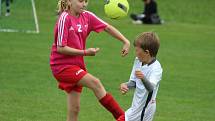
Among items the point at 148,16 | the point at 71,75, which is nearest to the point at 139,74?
the point at 71,75

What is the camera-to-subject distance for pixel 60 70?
7461 mm

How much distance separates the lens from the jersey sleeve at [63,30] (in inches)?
286

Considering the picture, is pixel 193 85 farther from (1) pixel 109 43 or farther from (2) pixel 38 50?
(1) pixel 109 43

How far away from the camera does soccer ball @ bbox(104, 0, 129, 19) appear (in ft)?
26.5

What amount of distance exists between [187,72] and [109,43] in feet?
18.2

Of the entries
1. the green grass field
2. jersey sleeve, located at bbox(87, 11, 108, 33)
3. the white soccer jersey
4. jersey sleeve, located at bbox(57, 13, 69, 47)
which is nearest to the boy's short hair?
the white soccer jersey

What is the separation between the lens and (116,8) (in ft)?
26.6

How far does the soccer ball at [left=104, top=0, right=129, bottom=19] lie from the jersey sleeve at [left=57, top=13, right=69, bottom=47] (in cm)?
92

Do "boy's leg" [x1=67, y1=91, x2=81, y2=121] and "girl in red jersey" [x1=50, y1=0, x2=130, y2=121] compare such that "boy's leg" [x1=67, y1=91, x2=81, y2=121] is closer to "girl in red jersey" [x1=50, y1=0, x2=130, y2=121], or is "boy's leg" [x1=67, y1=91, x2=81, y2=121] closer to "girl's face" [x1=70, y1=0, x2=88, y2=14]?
"girl in red jersey" [x1=50, y1=0, x2=130, y2=121]

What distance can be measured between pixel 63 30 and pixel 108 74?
22.4 feet

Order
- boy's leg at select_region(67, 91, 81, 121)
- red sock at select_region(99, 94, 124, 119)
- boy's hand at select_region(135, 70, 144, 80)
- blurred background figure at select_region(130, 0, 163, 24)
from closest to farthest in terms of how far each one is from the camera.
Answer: boy's hand at select_region(135, 70, 144, 80) < red sock at select_region(99, 94, 124, 119) < boy's leg at select_region(67, 91, 81, 121) < blurred background figure at select_region(130, 0, 163, 24)

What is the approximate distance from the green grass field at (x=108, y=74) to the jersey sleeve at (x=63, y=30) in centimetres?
219

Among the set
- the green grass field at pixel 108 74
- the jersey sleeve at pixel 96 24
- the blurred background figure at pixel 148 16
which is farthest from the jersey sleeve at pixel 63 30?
the blurred background figure at pixel 148 16

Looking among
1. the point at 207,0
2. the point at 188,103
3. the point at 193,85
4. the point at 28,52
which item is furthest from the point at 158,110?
the point at 207,0
